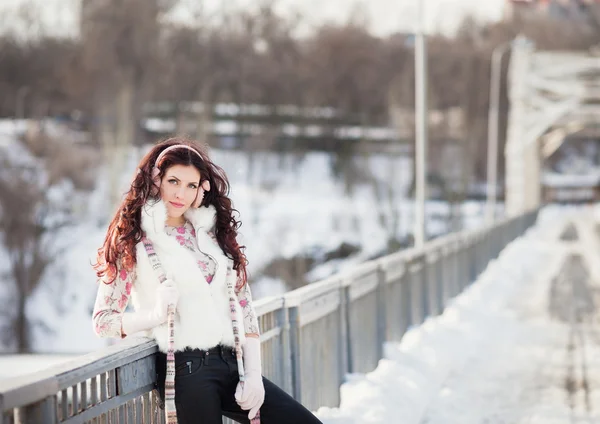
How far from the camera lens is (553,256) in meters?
32.1

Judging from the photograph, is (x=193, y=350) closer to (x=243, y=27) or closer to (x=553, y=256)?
(x=553, y=256)

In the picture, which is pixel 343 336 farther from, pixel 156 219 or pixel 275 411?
pixel 156 219

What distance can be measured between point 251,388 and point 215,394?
148 millimetres

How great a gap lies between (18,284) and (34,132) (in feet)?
74.9

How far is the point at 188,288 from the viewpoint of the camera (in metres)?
4.53

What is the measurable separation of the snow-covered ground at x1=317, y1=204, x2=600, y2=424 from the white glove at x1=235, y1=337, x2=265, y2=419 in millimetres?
3019

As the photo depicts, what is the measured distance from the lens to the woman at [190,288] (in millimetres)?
4426

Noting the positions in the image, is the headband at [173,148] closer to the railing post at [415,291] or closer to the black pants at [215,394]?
the black pants at [215,394]

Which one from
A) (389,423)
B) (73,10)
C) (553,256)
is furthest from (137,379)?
(73,10)

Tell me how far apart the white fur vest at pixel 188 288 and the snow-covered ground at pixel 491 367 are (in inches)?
121

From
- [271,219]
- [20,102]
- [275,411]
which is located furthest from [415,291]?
[20,102]

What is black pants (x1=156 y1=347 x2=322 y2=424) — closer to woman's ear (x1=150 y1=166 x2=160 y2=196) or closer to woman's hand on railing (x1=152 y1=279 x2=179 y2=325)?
woman's hand on railing (x1=152 y1=279 x2=179 y2=325)

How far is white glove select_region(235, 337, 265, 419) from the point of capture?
4.39 metres

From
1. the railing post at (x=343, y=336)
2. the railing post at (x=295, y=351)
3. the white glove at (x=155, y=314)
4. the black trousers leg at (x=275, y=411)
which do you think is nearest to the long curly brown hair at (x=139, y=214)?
the white glove at (x=155, y=314)
